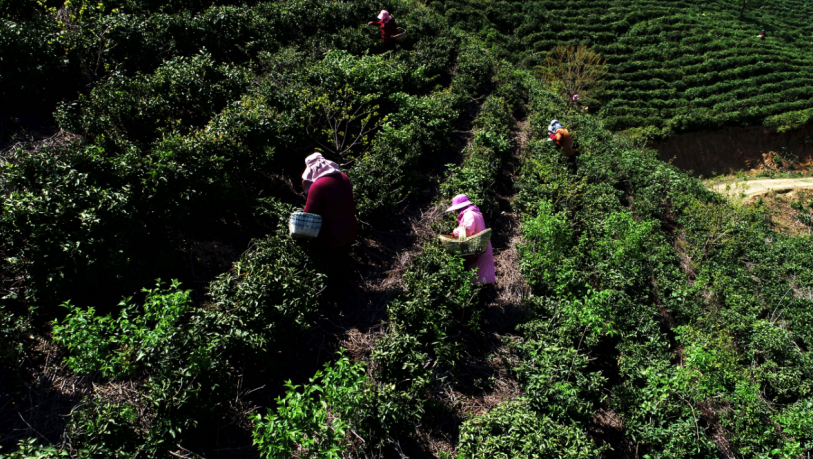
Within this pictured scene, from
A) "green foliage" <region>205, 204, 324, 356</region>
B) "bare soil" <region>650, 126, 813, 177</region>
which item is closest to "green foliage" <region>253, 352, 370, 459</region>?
"green foliage" <region>205, 204, 324, 356</region>

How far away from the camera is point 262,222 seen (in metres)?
5.14

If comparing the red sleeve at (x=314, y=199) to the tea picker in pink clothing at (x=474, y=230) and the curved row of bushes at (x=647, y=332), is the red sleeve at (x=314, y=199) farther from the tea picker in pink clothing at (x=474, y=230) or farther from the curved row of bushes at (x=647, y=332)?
the curved row of bushes at (x=647, y=332)

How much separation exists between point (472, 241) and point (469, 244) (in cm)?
5

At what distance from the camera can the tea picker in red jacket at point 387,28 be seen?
33.6 ft

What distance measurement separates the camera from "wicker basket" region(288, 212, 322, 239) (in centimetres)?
436

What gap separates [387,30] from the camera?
10.3 meters

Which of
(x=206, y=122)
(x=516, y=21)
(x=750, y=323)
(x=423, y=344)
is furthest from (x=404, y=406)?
(x=516, y=21)

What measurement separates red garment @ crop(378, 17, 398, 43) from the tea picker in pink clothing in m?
6.78

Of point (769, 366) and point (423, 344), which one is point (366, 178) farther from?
point (769, 366)

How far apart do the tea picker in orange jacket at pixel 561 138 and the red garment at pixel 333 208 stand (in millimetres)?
5358

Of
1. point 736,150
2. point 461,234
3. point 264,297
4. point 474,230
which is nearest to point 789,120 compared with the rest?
point 736,150

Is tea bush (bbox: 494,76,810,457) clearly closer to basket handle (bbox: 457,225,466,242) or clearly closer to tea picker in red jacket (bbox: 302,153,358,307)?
basket handle (bbox: 457,225,466,242)

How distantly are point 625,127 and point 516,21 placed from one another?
752 centimetres

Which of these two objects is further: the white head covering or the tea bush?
the white head covering
